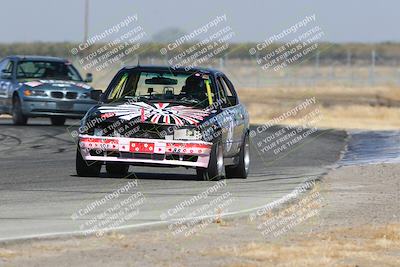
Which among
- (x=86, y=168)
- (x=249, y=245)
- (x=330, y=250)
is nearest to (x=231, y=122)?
(x=86, y=168)

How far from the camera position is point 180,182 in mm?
15203

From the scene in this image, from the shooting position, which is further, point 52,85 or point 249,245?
point 52,85

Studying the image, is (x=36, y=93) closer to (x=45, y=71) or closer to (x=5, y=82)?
(x=45, y=71)

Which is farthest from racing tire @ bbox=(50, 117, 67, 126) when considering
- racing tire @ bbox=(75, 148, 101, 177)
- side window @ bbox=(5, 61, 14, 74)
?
racing tire @ bbox=(75, 148, 101, 177)

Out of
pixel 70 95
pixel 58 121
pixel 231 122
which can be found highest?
pixel 231 122

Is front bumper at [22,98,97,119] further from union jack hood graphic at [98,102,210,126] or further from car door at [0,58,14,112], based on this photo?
union jack hood graphic at [98,102,210,126]

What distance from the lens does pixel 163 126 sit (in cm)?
1485

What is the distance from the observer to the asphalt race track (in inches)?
435

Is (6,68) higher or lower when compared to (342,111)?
higher

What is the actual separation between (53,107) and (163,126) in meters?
12.1

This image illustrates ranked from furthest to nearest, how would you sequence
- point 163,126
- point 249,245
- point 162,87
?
1. point 162,87
2. point 163,126
3. point 249,245

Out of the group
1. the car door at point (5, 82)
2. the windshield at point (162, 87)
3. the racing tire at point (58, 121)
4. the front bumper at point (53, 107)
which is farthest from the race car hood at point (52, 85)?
the windshield at point (162, 87)

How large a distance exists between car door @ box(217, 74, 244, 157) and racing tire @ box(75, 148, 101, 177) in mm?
1672

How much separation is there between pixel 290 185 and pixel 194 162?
130 centimetres
